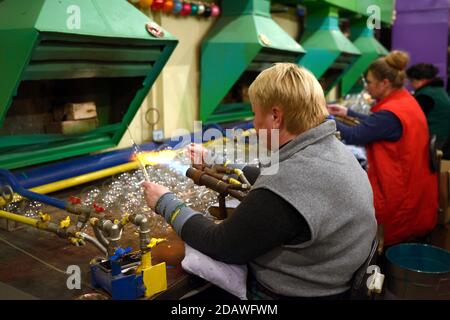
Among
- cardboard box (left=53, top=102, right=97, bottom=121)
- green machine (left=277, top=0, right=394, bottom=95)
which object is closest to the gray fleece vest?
cardboard box (left=53, top=102, right=97, bottom=121)

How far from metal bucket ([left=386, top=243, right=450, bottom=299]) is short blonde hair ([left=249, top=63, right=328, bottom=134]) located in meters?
1.26

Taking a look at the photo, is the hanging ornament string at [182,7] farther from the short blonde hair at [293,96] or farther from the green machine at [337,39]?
the short blonde hair at [293,96]

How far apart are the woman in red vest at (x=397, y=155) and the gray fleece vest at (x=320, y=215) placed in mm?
1392

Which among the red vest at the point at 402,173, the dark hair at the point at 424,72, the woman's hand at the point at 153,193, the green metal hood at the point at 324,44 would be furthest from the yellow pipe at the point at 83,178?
the dark hair at the point at 424,72

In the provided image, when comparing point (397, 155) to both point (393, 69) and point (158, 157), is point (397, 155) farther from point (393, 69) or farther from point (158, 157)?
point (158, 157)

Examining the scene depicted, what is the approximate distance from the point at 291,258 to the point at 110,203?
0.97 meters

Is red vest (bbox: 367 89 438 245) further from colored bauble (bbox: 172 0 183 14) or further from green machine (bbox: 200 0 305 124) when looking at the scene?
colored bauble (bbox: 172 0 183 14)

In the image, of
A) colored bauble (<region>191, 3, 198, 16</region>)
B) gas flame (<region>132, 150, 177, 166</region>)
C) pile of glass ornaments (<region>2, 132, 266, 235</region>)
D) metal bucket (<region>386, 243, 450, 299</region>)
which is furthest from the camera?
colored bauble (<region>191, 3, 198, 16</region>)

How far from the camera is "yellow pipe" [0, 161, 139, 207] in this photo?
1971 mm

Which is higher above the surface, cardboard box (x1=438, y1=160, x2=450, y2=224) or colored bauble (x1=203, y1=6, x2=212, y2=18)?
colored bauble (x1=203, y1=6, x2=212, y2=18)

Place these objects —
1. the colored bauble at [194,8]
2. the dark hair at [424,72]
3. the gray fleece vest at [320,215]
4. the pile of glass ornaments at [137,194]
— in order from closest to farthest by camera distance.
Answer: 1. the gray fleece vest at [320,215]
2. the pile of glass ornaments at [137,194]
3. the colored bauble at [194,8]
4. the dark hair at [424,72]

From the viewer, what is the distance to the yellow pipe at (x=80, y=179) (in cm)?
197

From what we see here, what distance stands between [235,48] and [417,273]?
1.70 m
